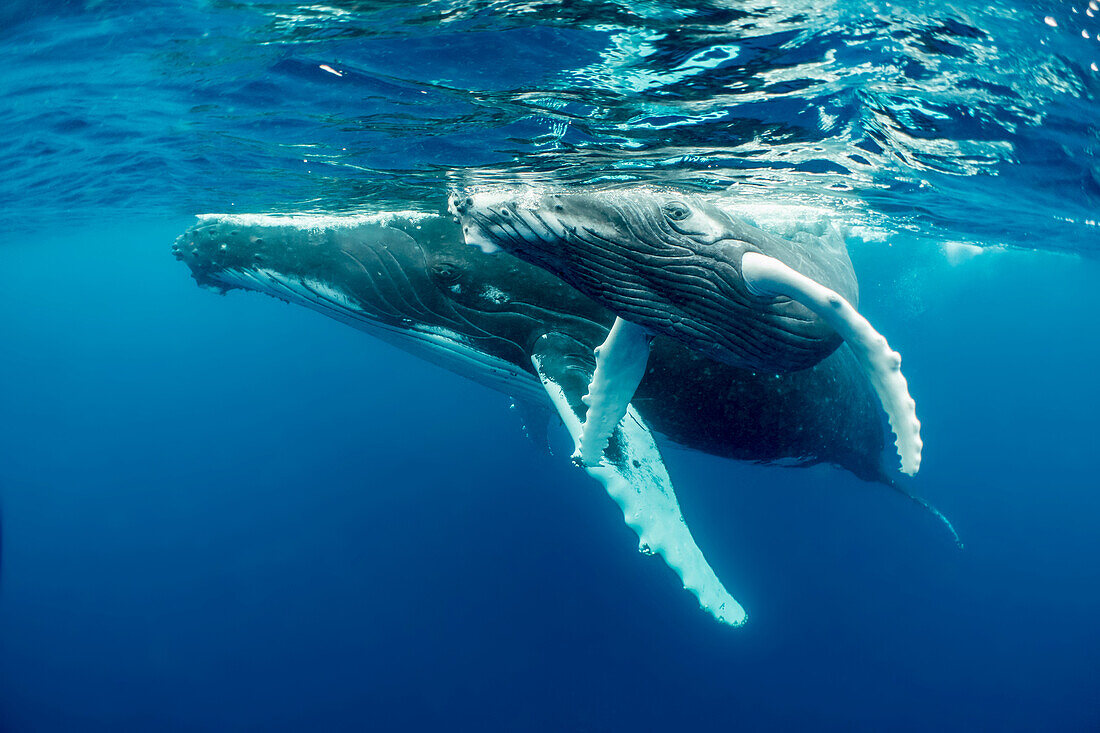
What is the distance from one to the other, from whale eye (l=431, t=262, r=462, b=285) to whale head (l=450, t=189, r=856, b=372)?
2682 mm

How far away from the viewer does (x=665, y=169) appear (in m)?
9.75

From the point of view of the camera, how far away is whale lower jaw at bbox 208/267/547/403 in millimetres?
6906

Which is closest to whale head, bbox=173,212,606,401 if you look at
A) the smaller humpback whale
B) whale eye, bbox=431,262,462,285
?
whale eye, bbox=431,262,462,285

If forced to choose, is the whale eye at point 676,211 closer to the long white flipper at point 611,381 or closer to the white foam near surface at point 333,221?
the long white flipper at point 611,381

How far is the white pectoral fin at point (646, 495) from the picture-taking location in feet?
15.3

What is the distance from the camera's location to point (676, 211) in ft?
12.0

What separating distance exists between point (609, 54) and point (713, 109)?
191 centimetres

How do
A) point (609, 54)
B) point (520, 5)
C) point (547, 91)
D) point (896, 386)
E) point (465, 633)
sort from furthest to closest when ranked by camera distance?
point (465, 633) < point (547, 91) < point (609, 54) < point (520, 5) < point (896, 386)

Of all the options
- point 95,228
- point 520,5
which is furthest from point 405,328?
point 95,228

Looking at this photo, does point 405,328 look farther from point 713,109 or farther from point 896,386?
point 896,386

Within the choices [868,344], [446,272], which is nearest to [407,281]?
[446,272]

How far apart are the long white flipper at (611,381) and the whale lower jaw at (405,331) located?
2.48m

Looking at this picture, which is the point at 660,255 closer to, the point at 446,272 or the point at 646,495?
the point at 646,495

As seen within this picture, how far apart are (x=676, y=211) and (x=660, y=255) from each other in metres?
0.33
